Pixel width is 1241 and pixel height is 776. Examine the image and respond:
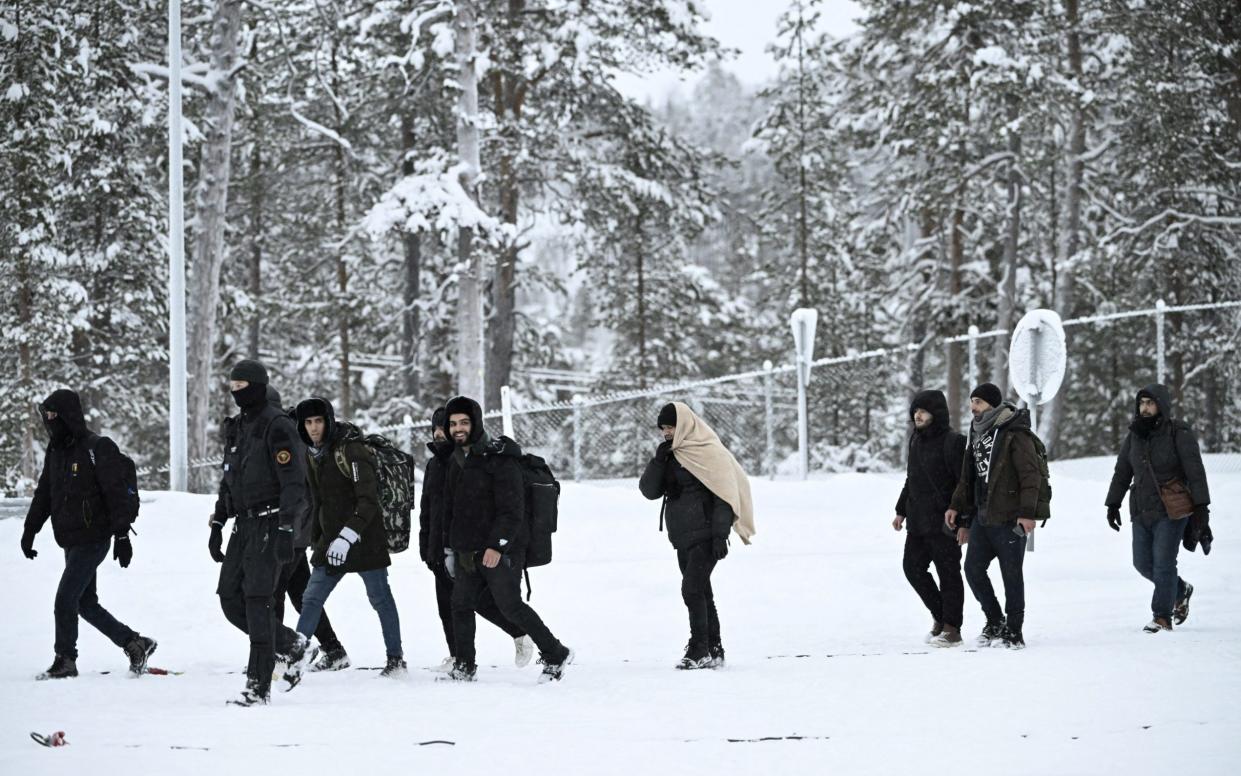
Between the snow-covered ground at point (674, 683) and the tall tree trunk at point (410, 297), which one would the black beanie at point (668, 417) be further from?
the tall tree trunk at point (410, 297)

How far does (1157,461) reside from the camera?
32.3 ft

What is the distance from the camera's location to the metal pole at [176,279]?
15234mm

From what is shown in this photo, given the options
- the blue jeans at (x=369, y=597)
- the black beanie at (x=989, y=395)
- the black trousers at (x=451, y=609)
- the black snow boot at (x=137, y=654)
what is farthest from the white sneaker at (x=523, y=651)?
the black beanie at (x=989, y=395)

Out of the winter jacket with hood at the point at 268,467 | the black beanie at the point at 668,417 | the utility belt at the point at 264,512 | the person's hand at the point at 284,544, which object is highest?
the black beanie at the point at 668,417

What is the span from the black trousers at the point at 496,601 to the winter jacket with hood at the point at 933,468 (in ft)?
9.17

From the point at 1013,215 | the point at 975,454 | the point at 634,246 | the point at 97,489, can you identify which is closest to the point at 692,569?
the point at 975,454

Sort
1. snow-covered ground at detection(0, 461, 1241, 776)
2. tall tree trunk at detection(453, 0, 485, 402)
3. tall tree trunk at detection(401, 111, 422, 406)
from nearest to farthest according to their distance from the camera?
1. snow-covered ground at detection(0, 461, 1241, 776)
2. tall tree trunk at detection(453, 0, 485, 402)
3. tall tree trunk at detection(401, 111, 422, 406)

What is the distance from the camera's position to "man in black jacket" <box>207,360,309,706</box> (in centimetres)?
737

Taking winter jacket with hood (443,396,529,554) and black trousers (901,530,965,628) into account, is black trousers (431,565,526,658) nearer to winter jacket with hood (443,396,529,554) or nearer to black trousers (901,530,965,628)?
winter jacket with hood (443,396,529,554)

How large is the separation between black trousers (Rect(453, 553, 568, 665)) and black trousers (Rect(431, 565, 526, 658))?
0.10 m

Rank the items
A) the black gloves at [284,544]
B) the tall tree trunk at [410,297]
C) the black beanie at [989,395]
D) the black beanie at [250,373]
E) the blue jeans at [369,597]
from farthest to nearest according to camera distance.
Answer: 1. the tall tree trunk at [410,297]
2. the black beanie at [989,395]
3. the blue jeans at [369,597]
4. the black beanie at [250,373]
5. the black gloves at [284,544]

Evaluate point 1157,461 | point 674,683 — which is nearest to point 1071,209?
point 1157,461

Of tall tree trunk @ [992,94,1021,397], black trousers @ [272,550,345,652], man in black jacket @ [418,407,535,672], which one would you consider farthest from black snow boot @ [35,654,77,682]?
tall tree trunk @ [992,94,1021,397]

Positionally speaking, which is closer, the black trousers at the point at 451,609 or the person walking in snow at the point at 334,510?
the person walking in snow at the point at 334,510
